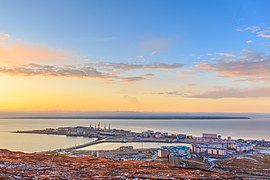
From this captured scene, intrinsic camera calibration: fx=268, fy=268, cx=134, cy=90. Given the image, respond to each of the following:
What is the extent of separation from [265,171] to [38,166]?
2776cm

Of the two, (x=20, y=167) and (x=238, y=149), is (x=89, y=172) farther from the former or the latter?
(x=238, y=149)

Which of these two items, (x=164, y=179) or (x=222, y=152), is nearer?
(x=164, y=179)

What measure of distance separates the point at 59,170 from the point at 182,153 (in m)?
38.9

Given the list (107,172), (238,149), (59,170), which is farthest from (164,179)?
(238,149)

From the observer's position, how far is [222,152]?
4250 centimetres

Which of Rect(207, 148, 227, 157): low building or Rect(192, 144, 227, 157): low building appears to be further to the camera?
Rect(192, 144, 227, 157): low building

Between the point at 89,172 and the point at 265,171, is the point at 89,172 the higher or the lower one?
the higher one

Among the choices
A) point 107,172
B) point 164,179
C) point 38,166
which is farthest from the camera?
point 38,166

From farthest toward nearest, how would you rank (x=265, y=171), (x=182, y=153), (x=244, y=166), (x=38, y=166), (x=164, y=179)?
1. (x=182, y=153)
2. (x=244, y=166)
3. (x=265, y=171)
4. (x=38, y=166)
5. (x=164, y=179)

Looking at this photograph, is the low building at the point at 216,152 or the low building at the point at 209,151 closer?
the low building at the point at 216,152

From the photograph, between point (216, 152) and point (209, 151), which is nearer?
point (216, 152)

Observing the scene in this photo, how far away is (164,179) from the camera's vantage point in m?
4.48

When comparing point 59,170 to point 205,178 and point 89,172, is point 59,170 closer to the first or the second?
point 89,172

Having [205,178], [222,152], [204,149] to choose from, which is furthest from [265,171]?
[205,178]
